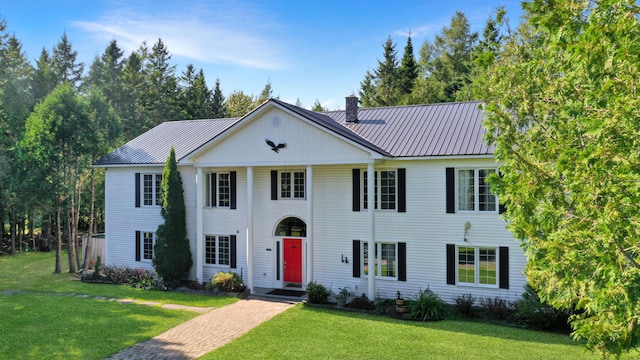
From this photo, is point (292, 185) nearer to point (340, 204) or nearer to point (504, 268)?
point (340, 204)

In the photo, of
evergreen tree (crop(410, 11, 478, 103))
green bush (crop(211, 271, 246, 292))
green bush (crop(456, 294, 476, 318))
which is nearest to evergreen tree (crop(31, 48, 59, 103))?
green bush (crop(211, 271, 246, 292))

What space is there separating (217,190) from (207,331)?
817 centimetres

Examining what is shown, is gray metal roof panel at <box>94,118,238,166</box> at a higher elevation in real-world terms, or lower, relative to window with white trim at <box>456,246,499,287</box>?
higher

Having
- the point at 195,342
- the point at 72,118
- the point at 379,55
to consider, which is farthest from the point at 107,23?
the point at 379,55

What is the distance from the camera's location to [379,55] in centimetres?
4847

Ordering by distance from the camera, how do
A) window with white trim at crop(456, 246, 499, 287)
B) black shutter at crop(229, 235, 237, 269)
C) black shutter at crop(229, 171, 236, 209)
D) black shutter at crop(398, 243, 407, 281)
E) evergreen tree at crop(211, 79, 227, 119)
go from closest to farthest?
1. window with white trim at crop(456, 246, 499, 287)
2. black shutter at crop(398, 243, 407, 281)
3. black shutter at crop(229, 235, 237, 269)
4. black shutter at crop(229, 171, 236, 209)
5. evergreen tree at crop(211, 79, 227, 119)

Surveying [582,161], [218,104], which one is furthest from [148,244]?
[218,104]

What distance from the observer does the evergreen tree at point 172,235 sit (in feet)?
63.6

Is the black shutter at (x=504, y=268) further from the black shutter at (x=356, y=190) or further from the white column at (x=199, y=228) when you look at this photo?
the white column at (x=199, y=228)

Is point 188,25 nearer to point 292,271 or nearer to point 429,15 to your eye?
point 429,15

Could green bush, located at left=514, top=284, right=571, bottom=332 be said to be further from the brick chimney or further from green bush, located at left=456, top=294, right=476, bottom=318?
the brick chimney

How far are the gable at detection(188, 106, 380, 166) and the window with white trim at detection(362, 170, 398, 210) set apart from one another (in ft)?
4.80

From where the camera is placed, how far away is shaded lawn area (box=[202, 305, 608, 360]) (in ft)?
37.3

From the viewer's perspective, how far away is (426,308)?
15016mm
